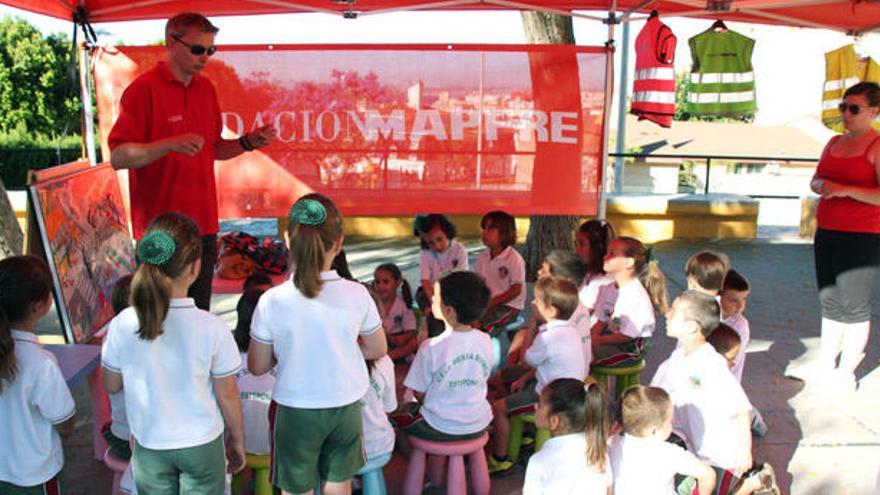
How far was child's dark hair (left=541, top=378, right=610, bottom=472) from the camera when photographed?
2629 mm

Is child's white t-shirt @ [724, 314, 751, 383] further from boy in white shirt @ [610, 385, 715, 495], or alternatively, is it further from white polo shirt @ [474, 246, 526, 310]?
white polo shirt @ [474, 246, 526, 310]

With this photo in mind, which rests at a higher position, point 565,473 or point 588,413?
point 588,413

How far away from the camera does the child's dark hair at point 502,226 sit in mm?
4961

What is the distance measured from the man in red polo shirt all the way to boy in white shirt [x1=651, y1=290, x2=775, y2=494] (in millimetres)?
2216

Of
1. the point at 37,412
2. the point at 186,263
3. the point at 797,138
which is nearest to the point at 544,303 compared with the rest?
the point at 186,263

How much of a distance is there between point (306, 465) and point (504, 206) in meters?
3.34

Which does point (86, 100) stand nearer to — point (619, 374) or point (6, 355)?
point (6, 355)

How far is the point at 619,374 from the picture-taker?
4059 mm

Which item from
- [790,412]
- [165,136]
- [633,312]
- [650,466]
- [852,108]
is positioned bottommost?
[790,412]

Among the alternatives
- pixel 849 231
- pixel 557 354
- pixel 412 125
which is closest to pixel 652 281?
pixel 849 231

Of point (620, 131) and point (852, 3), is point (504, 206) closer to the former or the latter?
point (852, 3)

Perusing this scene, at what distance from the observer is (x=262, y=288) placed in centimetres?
355

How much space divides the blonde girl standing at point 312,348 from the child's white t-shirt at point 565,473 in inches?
26.1

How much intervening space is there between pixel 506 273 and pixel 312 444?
2.61m
